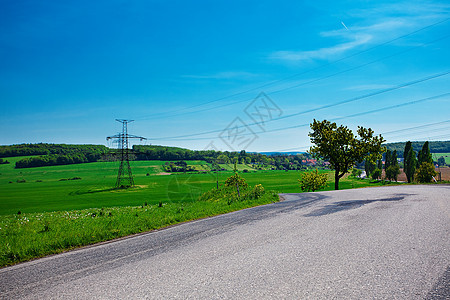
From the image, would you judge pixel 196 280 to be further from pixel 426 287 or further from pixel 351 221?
pixel 351 221

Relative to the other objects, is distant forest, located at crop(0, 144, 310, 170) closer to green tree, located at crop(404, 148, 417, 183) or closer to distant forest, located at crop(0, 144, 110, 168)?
distant forest, located at crop(0, 144, 110, 168)

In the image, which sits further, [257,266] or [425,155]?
[425,155]

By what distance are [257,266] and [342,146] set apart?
3759 centimetres

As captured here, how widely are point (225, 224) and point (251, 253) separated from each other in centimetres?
395

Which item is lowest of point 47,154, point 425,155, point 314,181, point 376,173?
point 376,173

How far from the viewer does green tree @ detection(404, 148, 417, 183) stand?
68062mm

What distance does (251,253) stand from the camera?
22.9ft

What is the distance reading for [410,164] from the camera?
68438mm

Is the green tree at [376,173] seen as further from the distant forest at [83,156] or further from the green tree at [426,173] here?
the green tree at [426,173]

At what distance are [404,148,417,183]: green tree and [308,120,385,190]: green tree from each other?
36.8 m

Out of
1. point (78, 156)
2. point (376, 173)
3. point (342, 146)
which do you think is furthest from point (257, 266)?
point (78, 156)

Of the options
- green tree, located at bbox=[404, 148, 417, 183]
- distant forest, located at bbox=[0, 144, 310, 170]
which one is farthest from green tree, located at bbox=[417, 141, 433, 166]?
distant forest, located at bbox=[0, 144, 310, 170]

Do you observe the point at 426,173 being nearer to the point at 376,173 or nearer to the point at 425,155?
the point at 425,155

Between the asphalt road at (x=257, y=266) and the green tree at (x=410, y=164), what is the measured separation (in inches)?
2728
